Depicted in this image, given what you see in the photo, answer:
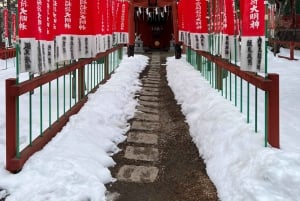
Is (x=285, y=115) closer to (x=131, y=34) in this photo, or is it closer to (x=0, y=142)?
(x=0, y=142)

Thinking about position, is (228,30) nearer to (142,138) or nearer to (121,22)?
(142,138)

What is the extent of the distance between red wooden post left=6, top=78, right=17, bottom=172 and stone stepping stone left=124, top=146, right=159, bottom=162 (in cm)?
188

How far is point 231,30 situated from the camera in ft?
25.6

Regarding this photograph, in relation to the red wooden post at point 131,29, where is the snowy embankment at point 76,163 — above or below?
below

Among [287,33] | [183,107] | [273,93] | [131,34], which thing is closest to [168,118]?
[183,107]

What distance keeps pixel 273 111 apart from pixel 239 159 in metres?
0.68

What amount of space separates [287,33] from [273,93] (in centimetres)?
2300

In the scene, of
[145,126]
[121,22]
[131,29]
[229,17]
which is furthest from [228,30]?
[131,29]

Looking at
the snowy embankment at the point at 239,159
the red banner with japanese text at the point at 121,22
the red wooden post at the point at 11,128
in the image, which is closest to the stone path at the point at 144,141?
the snowy embankment at the point at 239,159

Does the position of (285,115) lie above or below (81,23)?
below

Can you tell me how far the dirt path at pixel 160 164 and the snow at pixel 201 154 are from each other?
15cm

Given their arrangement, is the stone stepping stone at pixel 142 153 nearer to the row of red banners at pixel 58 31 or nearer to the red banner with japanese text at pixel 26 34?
the row of red banners at pixel 58 31

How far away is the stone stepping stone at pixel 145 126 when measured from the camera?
7.69 metres

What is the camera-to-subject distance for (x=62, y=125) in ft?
21.8
